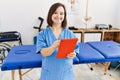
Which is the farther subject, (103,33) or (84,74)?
(103,33)

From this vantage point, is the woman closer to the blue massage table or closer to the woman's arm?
the woman's arm

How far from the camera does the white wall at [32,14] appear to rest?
11.2 ft

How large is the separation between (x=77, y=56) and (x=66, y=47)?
0.71m

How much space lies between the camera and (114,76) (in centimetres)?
264

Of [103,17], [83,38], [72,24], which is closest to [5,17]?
[72,24]

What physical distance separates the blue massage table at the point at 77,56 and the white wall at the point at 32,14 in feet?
4.63

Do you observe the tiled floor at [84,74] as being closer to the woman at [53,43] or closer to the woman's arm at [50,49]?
the woman at [53,43]

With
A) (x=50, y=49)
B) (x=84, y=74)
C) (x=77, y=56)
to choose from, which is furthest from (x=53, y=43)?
(x=84, y=74)

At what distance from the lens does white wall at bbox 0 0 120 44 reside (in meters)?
3.40

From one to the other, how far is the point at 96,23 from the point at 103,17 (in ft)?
0.76

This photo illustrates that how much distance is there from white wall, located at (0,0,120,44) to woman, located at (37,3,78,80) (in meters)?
2.18

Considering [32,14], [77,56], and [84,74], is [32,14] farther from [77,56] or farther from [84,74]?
[77,56]

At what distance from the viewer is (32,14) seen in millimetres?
3502

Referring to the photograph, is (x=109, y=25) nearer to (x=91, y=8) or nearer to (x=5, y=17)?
(x=91, y=8)
